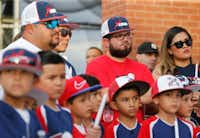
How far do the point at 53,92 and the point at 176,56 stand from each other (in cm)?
276

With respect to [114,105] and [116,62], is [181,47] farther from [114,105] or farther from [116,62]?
[114,105]

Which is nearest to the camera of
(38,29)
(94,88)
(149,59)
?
(94,88)

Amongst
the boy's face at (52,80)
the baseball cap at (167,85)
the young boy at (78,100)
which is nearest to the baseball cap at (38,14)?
the young boy at (78,100)

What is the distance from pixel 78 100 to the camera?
6242 mm

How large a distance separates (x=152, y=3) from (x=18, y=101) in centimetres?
529

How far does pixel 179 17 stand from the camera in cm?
1004

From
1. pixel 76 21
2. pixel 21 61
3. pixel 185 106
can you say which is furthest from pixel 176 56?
pixel 21 61

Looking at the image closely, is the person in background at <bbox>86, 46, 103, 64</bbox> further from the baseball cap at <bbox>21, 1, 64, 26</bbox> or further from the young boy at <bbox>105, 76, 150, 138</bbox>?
the baseball cap at <bbox>21, 1, 64, 26</bbox>

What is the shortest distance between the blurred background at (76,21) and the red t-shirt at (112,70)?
3.04 metres

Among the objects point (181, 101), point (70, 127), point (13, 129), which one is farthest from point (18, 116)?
point (181, 101)

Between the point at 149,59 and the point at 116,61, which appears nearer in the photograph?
the point at 116,61

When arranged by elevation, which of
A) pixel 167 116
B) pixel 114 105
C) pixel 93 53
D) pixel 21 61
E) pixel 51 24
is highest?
pixel 51 24

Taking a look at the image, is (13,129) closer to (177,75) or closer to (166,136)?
(166,136)

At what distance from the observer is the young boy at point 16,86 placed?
4.70 meters
